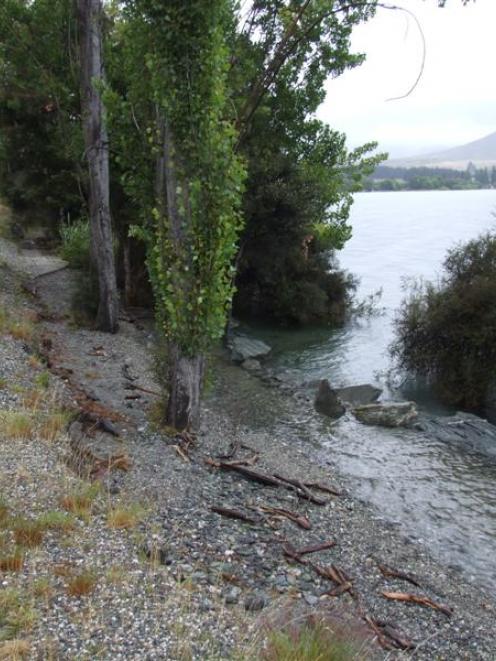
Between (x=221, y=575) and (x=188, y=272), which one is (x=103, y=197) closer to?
(x=188, y=272)

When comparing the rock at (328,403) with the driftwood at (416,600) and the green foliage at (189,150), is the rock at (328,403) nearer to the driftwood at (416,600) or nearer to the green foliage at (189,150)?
the green foliage at (189,150)

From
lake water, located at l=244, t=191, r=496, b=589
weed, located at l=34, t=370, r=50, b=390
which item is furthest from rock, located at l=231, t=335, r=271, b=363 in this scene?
weed, located at l=34, t=370, r=50, b=390

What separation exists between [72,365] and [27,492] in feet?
28.0

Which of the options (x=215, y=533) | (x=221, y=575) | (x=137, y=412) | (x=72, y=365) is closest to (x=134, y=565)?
(x=221, y=575)

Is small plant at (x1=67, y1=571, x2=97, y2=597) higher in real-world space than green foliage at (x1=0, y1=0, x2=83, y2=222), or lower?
lower

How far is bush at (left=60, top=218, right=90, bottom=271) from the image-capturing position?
78.9 feet

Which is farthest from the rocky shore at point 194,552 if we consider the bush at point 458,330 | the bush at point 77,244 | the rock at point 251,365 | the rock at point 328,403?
the bush at point 77,244

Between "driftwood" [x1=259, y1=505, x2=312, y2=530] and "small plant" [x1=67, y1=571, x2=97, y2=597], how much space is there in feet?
12.9

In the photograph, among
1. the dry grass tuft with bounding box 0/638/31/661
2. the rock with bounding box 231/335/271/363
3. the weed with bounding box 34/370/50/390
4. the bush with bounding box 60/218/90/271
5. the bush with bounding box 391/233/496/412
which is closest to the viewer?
the dry grass tuft with bounding box 0/638/31/661

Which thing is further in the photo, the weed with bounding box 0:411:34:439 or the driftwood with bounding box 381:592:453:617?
the weed with bounding box 0:411:34:439

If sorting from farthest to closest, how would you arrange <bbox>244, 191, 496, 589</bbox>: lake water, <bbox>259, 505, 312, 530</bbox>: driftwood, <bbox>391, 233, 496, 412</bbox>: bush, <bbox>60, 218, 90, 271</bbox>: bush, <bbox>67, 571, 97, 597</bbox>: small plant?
1. <bbox>60, 218, 90, 271</bbox>: bush
2. <bbox>391, 233, 496, 412</bbox>: bush
3. <bbox>244, 191, 496, 589</bbox>: lake water
4. <bbox>259, 505, 312, 530</bbox>: driftwood
5. <bbox>67, 571, 97, 597</bbox>: small plant

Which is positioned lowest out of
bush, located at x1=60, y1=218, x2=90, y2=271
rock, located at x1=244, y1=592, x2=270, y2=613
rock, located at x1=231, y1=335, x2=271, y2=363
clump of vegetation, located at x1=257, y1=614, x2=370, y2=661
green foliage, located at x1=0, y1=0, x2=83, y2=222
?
rock, located at x1=231, y1=335, x2=271, y2=363

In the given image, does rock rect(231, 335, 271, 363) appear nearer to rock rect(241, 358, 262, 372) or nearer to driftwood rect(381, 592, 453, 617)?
rock rect(241, 358, 262, 372)

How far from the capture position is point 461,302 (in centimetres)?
1839
